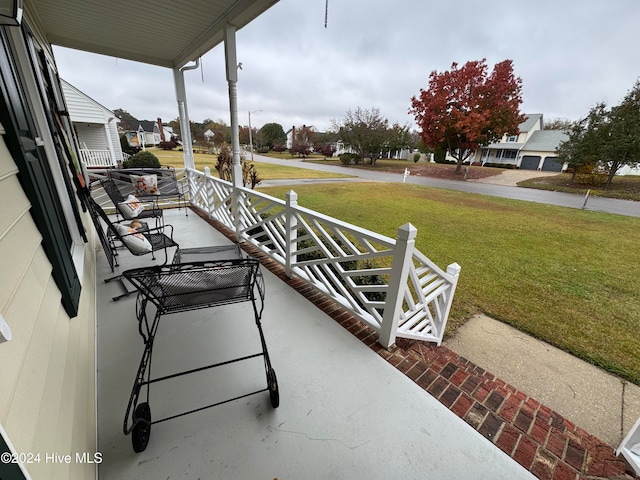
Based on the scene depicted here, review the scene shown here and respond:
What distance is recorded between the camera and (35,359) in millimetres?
792

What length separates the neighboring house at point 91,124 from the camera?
10180 mm

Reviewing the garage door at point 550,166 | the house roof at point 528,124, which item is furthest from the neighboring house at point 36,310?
the house roof at point 528,124

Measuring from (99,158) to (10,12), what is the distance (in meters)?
12.8

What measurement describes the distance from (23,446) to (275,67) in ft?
27.1

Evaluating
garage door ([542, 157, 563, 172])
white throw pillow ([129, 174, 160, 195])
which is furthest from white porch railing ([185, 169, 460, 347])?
garage door ([542, 157, 563, 172])

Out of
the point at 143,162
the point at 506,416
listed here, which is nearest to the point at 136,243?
the point at 506,416

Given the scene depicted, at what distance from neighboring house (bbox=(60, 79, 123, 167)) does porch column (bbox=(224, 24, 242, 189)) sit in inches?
344

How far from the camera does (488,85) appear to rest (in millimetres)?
15672

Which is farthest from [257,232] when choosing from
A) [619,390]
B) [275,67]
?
[275,67]

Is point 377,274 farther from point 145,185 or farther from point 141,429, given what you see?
point 145,185

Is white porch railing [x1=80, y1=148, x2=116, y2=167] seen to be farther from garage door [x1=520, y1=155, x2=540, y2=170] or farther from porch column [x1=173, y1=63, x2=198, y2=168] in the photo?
garage door [x1=520, y1=155, x2=540, y2=170]

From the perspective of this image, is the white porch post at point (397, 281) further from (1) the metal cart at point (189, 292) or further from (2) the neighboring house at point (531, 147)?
(2) the neighboring house at point (531, 147)

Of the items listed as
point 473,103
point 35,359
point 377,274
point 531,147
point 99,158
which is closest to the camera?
point 35,359

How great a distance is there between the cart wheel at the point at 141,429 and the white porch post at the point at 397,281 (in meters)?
1.57
